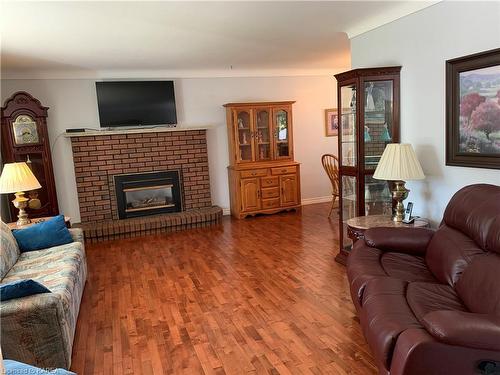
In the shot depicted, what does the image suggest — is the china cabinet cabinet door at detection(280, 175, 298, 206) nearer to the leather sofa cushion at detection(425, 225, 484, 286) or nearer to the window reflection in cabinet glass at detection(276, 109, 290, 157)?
the window reflection in cabinet glass at detection(276, 109, 290, 157)

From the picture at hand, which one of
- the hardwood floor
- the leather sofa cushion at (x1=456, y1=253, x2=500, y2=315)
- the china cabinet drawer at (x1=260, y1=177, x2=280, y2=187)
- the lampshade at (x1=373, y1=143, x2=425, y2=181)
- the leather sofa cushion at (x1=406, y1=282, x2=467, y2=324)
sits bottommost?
the hardwood floor

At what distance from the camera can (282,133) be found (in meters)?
6.16

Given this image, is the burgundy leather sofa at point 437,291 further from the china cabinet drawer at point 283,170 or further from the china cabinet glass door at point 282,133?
the china cabinet glass door at point 282,133

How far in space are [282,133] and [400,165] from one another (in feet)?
11.0

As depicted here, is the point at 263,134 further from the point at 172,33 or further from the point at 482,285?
the point at 482,285

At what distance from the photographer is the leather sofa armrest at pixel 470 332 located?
1.48 metres

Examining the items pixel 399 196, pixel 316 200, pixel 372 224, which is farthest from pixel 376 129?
pixel 316 200

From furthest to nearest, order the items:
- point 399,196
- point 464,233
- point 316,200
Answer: point 316,200
point 399,196
point 464,233

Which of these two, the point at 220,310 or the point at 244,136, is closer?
the point at 220,310

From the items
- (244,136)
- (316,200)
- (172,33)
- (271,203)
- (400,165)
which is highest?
(172,33)

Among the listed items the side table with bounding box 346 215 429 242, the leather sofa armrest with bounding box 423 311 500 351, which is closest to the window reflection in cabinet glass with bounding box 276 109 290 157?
the side table with bounding box 346 215 429 242

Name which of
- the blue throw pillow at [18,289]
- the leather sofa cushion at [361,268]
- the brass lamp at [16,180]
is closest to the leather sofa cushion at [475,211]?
the leather sofa cushion at [361,268]

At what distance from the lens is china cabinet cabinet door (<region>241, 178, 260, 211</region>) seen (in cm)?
593

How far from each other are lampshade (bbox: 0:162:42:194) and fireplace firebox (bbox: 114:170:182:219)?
6.27ft
